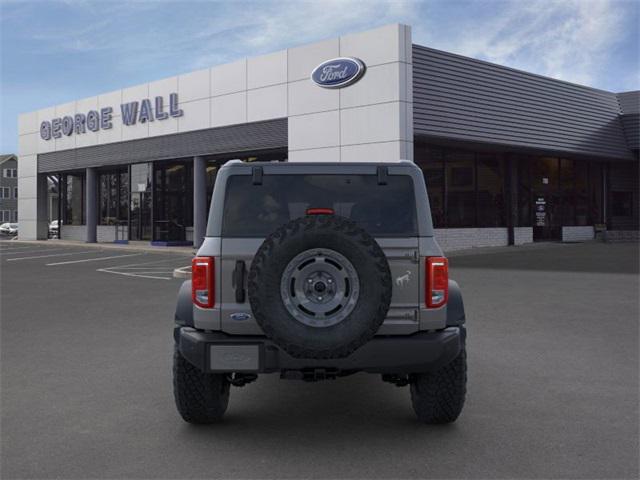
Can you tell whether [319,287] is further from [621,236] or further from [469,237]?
[621,236]

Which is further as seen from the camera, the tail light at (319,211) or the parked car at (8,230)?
the parked car at (8,230)

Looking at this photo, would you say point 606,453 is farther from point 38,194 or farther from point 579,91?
point 38,194

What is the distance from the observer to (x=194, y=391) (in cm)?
445

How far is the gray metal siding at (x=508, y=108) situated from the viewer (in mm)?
21969

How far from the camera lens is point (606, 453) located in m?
4.02

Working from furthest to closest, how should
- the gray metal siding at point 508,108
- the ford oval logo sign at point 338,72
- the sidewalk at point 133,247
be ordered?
the sidewalk at point 133,247, the gray metal siding at point 508,108, the ford oval logo sign at point 338,72

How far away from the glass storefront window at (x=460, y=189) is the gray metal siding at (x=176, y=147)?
691 cm

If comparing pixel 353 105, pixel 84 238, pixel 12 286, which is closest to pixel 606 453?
pixel 12 286

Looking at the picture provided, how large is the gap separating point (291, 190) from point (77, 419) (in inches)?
92.5

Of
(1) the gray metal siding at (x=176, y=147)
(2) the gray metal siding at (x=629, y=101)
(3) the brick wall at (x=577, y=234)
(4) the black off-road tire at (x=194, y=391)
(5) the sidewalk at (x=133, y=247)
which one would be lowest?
(4) the black off-road tire at (x=194, y=391)

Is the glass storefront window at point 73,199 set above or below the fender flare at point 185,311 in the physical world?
above

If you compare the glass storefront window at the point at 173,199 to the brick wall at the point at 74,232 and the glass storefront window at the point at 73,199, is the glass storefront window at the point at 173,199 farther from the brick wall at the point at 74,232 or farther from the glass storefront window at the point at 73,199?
the glass storefront window at the point at 73,199

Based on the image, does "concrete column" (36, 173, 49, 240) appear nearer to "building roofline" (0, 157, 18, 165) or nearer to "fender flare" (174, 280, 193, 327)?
"fender flare" (174, 280, 193, 327)

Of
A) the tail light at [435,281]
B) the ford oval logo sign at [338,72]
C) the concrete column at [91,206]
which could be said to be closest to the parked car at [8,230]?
the concrete column at [91,206]
